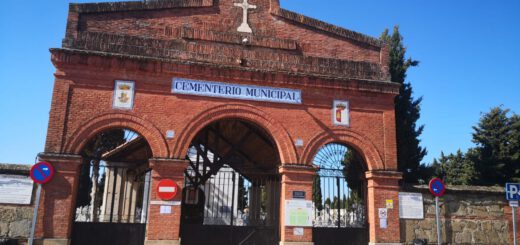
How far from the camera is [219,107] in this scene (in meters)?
12.4

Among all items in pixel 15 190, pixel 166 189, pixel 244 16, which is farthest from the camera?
pixel 244 16

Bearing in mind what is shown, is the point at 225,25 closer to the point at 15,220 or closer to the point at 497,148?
the point at 15,220

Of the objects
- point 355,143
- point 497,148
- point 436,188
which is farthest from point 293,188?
point 497,148

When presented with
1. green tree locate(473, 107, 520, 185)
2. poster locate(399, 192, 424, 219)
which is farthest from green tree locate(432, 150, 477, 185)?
poster locate(399, 192, 424, 219)

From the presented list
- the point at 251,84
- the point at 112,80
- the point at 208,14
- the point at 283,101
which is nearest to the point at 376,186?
the point at 283,101

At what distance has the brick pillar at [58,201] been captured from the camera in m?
10.6

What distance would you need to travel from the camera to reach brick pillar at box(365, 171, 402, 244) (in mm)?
12531

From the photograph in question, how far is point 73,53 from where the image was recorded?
38.3ft

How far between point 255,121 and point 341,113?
2.82 meters

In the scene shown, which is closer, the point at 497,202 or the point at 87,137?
the point at 87,137

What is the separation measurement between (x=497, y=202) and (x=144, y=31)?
40.7 feet

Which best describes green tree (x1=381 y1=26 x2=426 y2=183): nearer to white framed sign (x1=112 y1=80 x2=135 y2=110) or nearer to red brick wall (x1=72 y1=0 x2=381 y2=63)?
red brick wall (x1=72 y1=0 x2=381 y2=63)

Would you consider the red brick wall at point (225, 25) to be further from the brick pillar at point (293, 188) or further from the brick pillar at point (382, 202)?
the brick pillar at point (382, 202)

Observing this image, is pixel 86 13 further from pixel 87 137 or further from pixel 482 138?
pixel 482 138
